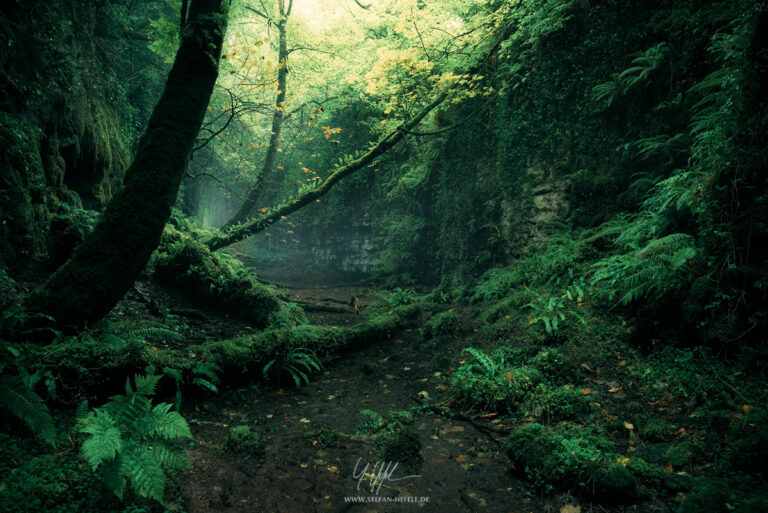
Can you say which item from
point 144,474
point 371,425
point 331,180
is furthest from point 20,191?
point 331,180

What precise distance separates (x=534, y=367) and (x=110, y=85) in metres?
12.2

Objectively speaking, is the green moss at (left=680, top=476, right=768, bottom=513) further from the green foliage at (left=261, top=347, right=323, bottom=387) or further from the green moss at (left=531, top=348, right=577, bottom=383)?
the green foliage at (left=261, top=347, right=323, bottom=387)

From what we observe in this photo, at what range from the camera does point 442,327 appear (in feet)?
27.2

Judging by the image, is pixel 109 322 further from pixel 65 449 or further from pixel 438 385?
pixel 438 385

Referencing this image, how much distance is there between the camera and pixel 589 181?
805 cm

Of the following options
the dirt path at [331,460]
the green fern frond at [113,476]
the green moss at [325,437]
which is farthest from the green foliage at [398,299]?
the green fern frond at [113,476]

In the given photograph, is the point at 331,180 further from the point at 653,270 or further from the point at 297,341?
the point at 653,270

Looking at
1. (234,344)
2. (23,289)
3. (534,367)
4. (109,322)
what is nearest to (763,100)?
(534,367)

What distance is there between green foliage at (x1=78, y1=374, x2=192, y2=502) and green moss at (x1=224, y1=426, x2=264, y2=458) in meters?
0.69

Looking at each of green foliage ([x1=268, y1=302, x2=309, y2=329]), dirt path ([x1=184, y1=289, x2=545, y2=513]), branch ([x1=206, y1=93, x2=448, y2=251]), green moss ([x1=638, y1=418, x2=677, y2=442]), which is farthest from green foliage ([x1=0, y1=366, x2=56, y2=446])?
branch ([x1=206, y1=93, x2=448, y2=251])

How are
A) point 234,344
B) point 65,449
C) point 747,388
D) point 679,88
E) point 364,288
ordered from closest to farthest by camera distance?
point 65,449
point 747,388
point 234,344
point 679,88
point 364,288

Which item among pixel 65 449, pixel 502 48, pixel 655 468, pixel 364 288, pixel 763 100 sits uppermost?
pixel 502 48

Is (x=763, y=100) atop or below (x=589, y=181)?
below

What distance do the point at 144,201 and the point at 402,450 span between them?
14.4 ft
